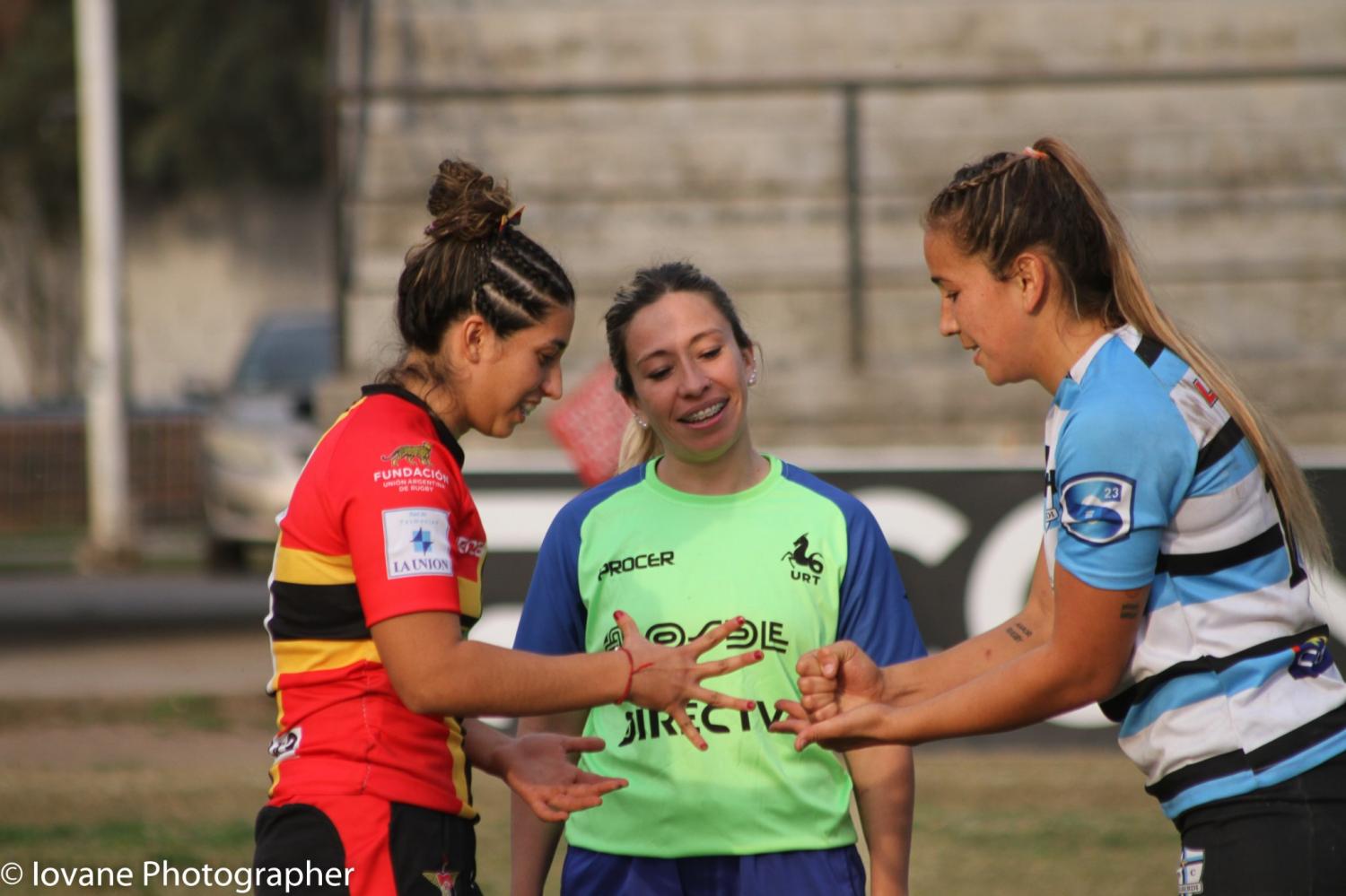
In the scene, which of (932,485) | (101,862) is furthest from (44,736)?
(932,485)

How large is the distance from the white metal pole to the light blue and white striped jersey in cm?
1340

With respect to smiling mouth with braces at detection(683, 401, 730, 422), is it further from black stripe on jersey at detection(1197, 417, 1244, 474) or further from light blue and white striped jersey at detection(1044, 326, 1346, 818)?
black stripe on jersey at detection(1197, 417, 1244, 474)

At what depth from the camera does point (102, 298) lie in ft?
48.5

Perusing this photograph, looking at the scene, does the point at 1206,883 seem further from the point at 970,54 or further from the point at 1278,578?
the point at 970,54

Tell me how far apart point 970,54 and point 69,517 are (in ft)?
38.6

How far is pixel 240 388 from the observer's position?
13695 millimetres

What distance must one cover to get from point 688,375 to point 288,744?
106cm

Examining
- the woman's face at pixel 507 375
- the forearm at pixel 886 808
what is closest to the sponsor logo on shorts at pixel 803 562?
the forearm at pixel 886 808

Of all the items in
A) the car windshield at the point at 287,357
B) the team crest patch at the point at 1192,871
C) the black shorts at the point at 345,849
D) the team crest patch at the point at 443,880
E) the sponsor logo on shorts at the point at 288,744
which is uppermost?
the car windshield at the point at 287,357

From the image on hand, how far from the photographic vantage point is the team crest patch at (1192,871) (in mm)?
2588

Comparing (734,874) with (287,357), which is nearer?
(734,874)

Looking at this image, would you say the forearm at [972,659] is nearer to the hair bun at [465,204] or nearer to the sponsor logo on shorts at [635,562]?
the sponsor logo on shorts at [635,562]

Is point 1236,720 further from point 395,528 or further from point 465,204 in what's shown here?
point 465,204

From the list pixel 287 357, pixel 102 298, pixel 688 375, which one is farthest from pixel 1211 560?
pixel 102 298
